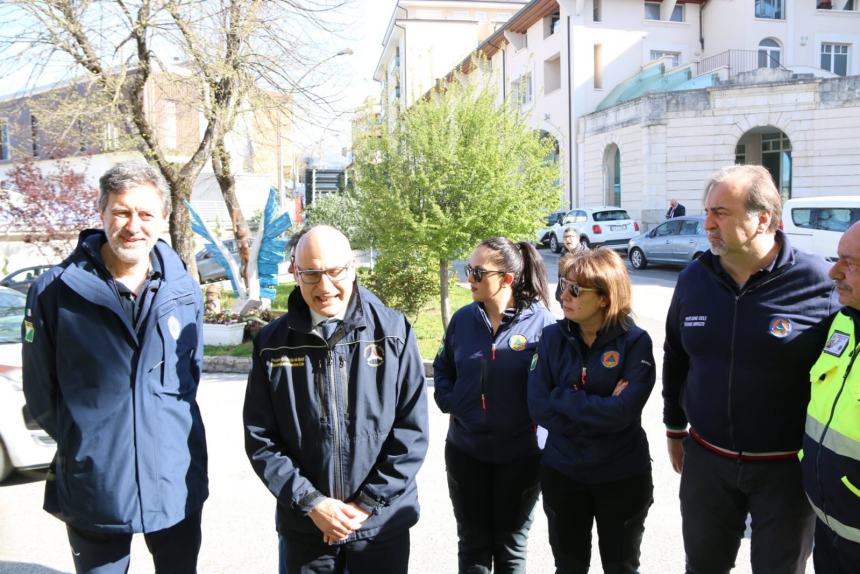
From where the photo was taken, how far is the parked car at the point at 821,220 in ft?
49.2

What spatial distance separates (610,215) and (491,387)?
2235 centimetres

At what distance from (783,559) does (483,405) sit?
138 cm

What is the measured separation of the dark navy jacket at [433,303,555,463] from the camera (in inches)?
126

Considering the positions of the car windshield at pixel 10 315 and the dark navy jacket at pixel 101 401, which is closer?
the dark navy jacket at pixel 101 401

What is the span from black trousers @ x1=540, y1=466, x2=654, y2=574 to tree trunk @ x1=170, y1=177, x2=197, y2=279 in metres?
10.8

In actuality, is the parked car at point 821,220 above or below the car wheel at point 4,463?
above

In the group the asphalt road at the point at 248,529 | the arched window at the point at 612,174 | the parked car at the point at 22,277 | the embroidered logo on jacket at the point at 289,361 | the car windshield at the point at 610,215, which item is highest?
the arched window at the point at 612,174

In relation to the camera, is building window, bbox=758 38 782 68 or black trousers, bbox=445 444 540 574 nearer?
black trousers, bbox=445 444 540 574

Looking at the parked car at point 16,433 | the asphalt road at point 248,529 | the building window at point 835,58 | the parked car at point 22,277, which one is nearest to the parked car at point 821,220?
the asphalt road at point 248,529

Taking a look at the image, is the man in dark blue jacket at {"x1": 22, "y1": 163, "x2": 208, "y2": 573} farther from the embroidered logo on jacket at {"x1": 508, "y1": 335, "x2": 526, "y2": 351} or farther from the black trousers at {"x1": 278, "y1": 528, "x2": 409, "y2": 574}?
the embroidered logo on jacket at {"x1": 508, "y1": 335, "x2": 526, "y2": 351}

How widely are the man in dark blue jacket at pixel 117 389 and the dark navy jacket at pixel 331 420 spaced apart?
0.35m

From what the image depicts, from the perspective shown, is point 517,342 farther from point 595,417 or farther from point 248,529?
point 248,529

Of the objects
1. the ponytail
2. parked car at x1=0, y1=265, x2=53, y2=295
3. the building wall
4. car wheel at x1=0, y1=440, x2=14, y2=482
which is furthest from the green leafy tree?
the building wall

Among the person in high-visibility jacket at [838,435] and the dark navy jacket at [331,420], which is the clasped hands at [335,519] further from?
the person in high-visibility jacket at [838,435]
